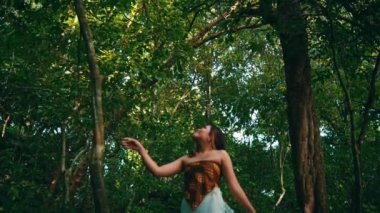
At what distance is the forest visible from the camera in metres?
7.36

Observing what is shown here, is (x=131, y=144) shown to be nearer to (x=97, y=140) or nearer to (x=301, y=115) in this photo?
(x=97, y=140)

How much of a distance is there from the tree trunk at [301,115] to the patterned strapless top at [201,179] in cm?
268

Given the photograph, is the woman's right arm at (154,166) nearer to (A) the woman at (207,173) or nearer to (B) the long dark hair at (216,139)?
(A) the woman at (207,173)

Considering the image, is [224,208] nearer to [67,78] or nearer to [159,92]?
[67,78]

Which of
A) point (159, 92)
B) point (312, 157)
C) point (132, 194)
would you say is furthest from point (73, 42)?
point (159, 92)

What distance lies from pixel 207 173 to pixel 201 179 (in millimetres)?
74

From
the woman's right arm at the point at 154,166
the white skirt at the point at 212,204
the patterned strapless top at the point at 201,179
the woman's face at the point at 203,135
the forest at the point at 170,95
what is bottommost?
the white skirt at the point at 212,204

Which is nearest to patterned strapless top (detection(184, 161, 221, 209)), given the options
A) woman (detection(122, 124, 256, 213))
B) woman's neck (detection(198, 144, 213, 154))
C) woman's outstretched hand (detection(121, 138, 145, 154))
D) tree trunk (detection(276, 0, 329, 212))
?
woman (detection(122, 124, 256, 213))

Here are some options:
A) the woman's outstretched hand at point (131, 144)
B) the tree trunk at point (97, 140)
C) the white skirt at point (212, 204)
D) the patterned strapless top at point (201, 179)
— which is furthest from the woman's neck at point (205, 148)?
the tree trunk at point (97, 140)

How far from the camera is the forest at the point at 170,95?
24.1 ft

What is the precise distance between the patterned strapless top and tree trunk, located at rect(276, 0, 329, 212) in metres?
2.68

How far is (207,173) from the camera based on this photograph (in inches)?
188

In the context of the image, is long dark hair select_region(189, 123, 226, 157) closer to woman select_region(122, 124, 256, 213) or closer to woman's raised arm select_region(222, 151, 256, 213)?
woman select_region(122, 124, 256, 213)

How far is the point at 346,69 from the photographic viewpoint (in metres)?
8.58
